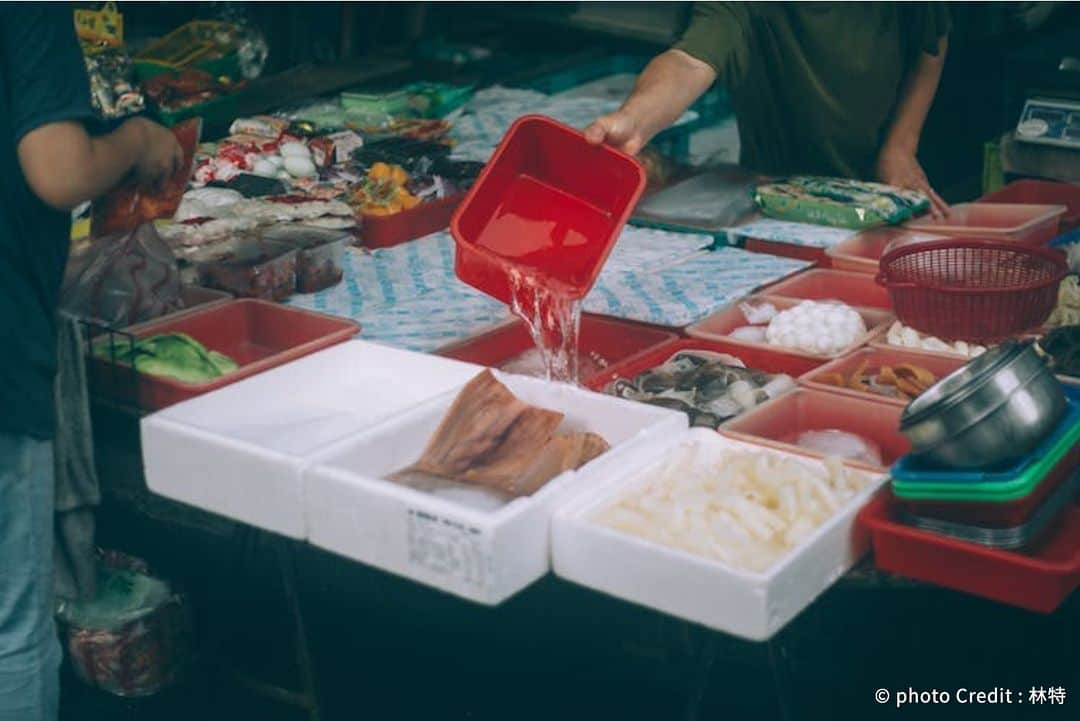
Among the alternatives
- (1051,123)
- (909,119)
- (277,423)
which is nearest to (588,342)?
(277,423)

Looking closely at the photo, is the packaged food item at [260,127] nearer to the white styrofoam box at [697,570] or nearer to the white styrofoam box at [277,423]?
the white styrofoam box at [277,423]

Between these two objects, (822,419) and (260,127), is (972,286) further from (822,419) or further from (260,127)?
(260,127)

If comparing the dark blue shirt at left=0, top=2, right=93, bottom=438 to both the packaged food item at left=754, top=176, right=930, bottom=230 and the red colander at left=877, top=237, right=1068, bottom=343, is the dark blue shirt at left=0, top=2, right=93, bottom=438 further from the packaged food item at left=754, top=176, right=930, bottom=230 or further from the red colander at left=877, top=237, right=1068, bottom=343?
the packaged food item at left=754, top=176, right=930, bottom=230

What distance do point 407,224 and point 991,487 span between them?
2078 millimetres

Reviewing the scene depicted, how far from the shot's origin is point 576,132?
9.34 feet

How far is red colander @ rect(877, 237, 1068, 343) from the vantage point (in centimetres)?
281

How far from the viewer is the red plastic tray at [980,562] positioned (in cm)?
200

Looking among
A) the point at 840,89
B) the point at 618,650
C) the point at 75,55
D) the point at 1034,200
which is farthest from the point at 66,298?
the point at 1034,200

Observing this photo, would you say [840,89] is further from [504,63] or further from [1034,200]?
[504,63]

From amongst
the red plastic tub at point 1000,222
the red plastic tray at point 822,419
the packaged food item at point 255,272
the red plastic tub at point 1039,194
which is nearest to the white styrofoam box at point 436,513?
the red plastic tray at point 822,419

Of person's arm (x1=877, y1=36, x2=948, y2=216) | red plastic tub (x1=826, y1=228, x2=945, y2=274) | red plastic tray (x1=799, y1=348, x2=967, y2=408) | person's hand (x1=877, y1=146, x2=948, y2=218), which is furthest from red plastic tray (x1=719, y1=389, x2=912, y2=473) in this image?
person's arm (x1=877, y1=36, x2=948, y2=216)

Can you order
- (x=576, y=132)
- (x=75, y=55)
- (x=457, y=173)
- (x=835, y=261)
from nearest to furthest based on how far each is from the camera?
(x=75, y=55) < (x=576, y=132) < (x=835, y=261) < (x=457, y=173)

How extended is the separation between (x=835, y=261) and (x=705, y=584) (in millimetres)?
1680

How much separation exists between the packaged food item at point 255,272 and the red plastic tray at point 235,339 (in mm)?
84
